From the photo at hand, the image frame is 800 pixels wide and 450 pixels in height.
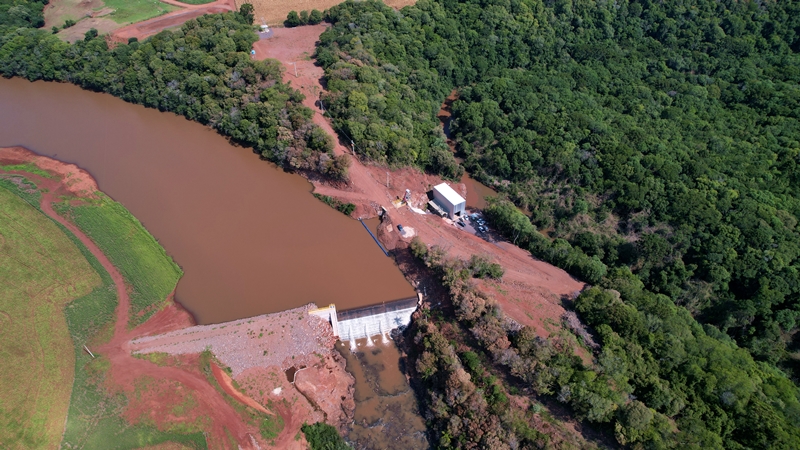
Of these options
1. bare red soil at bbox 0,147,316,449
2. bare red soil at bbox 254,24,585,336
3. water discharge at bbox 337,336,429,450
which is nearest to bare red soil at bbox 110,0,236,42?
bare red soil at bbox 254,24,585,336

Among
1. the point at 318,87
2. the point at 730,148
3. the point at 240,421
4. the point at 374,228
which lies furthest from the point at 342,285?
the point at 730,148

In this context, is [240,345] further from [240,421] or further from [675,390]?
[675,390]

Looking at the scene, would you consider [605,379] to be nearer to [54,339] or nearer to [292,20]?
[54,339]

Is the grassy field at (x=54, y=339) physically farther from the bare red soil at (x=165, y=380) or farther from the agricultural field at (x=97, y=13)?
the agricultural field at (x=97, y=13)

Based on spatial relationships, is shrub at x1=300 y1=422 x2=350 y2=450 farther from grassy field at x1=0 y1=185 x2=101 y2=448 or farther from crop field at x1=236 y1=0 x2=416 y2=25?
crop field at x1=236 y1=0 x2=416 y2=25

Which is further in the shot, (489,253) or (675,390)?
(489,253)

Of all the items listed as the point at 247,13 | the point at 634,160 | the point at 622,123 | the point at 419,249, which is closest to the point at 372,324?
the point at 419,249

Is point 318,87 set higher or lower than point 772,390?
higher
